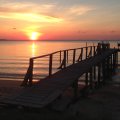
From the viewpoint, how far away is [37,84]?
12297mm

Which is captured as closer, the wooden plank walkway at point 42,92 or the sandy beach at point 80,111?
the wooden plank walkway at point 42,92

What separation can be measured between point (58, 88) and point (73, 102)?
224 cm

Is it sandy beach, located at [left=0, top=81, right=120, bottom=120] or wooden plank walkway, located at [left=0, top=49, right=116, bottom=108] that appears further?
sandy beach, located at [left=0, top=81, right=120, bottom=120]

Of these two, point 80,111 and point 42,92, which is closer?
point 42,92

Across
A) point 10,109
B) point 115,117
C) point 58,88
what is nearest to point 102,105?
point 115,117

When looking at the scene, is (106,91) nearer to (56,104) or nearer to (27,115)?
(56,104)

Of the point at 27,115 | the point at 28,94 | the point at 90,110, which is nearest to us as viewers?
the point at 27,115

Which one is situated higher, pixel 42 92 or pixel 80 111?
pixel 42 92

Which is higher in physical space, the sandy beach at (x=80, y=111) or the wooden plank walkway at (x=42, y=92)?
the wooden plank walkway at (x=42, y=92)

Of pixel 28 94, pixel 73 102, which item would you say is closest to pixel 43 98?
pixel 28 94

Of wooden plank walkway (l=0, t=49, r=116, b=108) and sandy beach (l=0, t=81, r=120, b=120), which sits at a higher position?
wooden plank walkway (l=0, t=49, r=116, b=108)

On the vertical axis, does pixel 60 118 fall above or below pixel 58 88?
below

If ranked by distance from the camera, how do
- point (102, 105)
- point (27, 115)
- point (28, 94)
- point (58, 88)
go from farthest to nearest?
point (102, 105) < point (58, 88) < point (28, 94) < point (27, 115)

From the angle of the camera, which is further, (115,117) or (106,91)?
(106,91)
